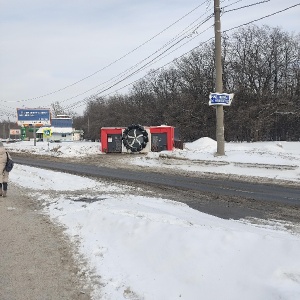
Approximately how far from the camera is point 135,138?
27.1 m

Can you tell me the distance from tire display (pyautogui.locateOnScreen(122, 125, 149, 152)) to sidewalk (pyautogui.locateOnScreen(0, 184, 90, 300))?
61.3 feet

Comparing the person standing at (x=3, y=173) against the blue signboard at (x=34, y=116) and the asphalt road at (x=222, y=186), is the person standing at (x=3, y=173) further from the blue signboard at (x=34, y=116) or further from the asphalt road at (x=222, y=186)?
the blue signboard at (x=34, y=116)

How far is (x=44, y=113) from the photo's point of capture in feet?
165

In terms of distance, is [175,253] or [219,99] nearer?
[175,253]

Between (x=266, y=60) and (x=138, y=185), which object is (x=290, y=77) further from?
(x=138, y=185)

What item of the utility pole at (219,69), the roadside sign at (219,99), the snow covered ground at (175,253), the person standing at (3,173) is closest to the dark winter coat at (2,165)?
the person standing at (3,173)

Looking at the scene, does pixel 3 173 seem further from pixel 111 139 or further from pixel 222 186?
pixel 111 139

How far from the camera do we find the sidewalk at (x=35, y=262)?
442cm

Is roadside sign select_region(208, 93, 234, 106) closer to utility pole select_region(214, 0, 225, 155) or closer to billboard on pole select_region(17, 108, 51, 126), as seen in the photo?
utility pole select_region(214, 0, 225, 155)

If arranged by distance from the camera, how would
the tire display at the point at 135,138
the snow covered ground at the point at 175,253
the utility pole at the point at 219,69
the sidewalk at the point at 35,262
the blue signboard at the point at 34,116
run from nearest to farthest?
the snow covered ground at the point at 175,253 < the sidewalk at the point at 35,262 < the utility pole at the point at 219,69 < the tire display at the point at 135,138 < the blue signboard at the point at 34,116

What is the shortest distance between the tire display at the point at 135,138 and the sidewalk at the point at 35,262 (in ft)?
61.3

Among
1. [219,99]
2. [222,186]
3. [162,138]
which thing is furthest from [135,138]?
[222,186]

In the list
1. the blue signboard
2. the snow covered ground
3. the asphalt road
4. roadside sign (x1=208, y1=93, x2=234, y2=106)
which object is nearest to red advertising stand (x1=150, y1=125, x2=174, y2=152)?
roadside sign (x1=208, y1=93, x2=234, y2=106)

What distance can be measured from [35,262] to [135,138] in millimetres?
21822
